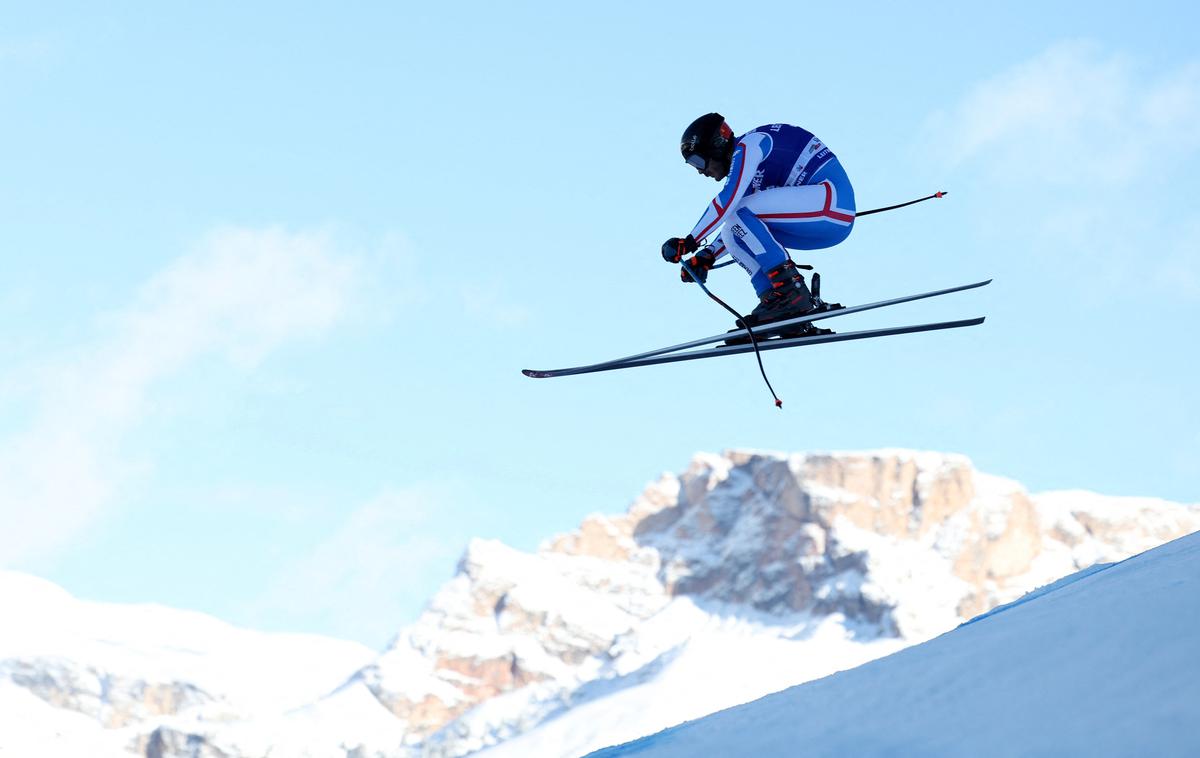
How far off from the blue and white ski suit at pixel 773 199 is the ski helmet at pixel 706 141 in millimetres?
95

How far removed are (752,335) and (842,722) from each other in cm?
450

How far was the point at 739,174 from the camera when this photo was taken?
9.62 m

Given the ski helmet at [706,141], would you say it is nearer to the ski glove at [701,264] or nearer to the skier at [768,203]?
the skier at [768,203]

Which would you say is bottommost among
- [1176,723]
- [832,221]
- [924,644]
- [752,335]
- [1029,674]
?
[1176,723]

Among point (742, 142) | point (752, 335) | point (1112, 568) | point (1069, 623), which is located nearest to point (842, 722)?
point (1069, 623)

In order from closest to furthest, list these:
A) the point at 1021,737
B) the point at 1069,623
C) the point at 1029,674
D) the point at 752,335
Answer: the point at 1021,737 < the point at 1029,674 < the point at 1069,623 < the point at 752,335

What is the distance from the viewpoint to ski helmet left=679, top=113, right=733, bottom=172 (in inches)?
384

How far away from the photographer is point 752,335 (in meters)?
9.65

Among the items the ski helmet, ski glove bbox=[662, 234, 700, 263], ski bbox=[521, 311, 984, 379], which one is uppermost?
the ski helmet

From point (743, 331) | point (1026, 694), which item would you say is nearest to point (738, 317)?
point (743, 331)

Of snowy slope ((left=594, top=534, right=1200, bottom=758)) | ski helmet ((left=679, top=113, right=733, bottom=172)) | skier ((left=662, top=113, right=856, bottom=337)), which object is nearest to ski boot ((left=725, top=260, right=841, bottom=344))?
skier ((left=662, top=113, right=856, bottom=337))

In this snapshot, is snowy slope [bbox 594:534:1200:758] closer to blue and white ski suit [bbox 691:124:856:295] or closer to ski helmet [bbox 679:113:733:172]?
blue and white ski suit [bbox 691:124:856:295]

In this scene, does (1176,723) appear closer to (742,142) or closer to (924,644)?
(924,644)

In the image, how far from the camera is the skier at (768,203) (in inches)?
382
